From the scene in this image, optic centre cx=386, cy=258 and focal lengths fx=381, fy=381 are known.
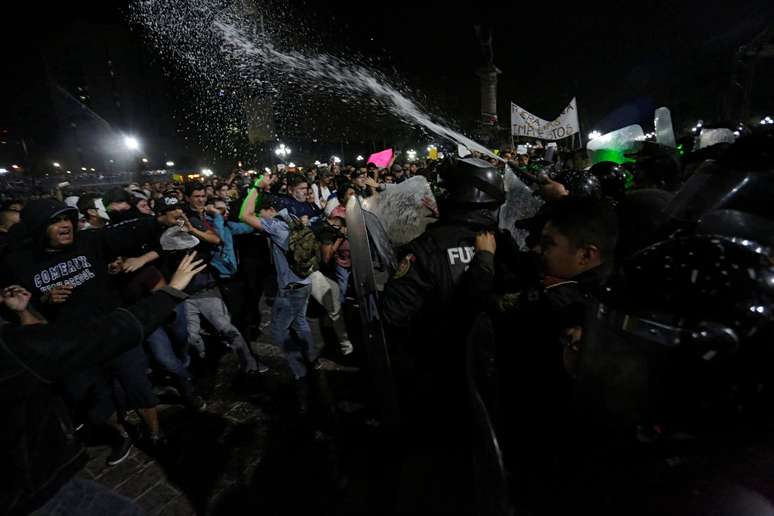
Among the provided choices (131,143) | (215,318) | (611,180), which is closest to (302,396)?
(215,318)

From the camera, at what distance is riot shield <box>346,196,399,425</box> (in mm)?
2646

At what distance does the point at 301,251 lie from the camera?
402cm

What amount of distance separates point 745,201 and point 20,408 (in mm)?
3291

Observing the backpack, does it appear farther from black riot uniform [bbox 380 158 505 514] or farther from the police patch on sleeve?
the police patch on sleeve

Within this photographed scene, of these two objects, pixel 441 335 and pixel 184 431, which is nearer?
pixel 441 335

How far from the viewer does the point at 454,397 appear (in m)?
2.59

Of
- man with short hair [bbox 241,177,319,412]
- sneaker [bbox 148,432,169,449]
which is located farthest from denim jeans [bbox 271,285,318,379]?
sneaker [bbox 148,432,169,449]

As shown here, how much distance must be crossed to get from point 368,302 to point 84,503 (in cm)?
175

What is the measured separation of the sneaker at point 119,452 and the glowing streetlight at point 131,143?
83.8 metres

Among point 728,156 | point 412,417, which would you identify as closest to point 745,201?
point 728,156

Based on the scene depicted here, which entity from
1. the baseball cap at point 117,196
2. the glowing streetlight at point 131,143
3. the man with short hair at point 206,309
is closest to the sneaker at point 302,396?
the man with short hair at point 206,309

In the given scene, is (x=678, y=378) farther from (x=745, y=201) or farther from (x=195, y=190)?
→ (x=195, y=190)

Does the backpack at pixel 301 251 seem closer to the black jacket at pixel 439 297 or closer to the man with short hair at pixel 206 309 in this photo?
the man with short hair at pixel 206 309

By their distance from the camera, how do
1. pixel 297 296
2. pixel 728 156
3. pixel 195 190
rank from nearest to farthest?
1. pixel 728 156
2. pixel 297 296
3. pixel 195 190
